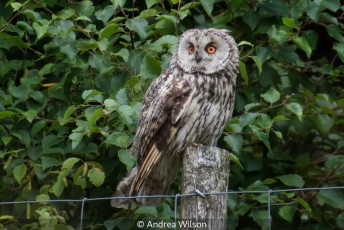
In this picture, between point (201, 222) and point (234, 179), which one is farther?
point (234, 179)

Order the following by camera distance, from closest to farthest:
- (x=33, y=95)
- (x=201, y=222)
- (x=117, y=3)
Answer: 1. (x=201, y=222)
2. (x=117, y=3)
3. (x=33, y=95)

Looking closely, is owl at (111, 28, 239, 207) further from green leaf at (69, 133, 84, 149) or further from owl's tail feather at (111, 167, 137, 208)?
green leaf at (69, 133, 84, 149)

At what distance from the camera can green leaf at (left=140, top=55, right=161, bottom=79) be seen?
443cm

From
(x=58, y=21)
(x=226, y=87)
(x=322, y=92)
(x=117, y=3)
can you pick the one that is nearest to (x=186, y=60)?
(x=226, y=87)

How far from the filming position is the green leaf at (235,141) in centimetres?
454

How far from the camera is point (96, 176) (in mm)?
4441

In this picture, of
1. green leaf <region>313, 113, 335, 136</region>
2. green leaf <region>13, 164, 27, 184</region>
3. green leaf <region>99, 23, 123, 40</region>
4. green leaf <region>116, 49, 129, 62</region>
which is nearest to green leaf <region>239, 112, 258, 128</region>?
green leaf <region>116, 49, 129, 62</region>

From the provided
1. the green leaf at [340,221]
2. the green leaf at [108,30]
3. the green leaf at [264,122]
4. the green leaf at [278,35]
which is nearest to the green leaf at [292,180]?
the green leaf at [340,221]

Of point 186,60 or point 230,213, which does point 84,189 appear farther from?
point 186,60

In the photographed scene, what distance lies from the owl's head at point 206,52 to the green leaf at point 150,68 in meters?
0.19

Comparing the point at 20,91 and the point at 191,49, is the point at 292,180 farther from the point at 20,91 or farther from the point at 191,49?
the point at 20,91

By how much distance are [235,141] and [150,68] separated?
0.59 metres

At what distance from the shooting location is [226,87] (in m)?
4.25

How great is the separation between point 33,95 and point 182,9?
972 mm
